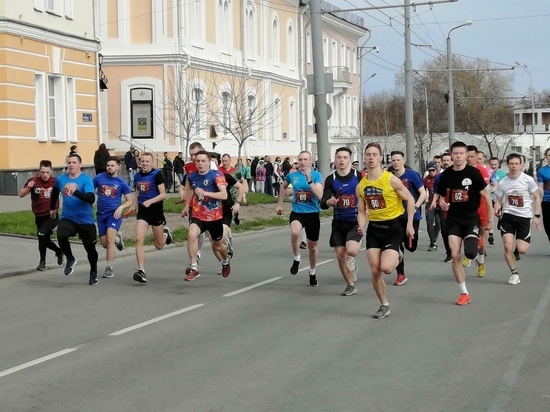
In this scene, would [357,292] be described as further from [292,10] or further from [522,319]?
[292,10]

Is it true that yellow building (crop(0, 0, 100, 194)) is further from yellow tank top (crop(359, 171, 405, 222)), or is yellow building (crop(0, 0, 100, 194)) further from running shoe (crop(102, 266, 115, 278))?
yellow tank top (crop(359, 171, 405, 222))

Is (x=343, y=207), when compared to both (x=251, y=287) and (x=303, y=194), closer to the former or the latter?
(x=303, y=194)

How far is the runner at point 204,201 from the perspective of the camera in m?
14.5

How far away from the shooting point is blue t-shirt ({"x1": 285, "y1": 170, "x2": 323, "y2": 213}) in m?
14.7

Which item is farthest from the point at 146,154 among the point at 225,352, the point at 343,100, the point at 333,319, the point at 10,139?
the point at 343,100

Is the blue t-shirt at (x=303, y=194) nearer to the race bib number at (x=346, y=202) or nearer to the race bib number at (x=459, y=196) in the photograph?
the race bib number at (x=346, y=202)

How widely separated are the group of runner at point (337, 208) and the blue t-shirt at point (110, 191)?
0.05ft

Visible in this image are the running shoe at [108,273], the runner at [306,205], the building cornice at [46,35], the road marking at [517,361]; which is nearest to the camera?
the road marking at [517,361]

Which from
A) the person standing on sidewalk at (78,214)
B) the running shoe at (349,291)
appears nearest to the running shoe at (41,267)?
the person standing on sidewalk at (78,214)

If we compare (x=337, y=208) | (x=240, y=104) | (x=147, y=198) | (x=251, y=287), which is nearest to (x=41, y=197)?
(x=147, y=198)

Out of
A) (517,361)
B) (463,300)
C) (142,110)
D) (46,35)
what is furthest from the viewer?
(142,110)

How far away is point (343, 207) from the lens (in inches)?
536

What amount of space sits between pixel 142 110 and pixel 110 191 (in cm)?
3301

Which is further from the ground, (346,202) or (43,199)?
(43,199)
